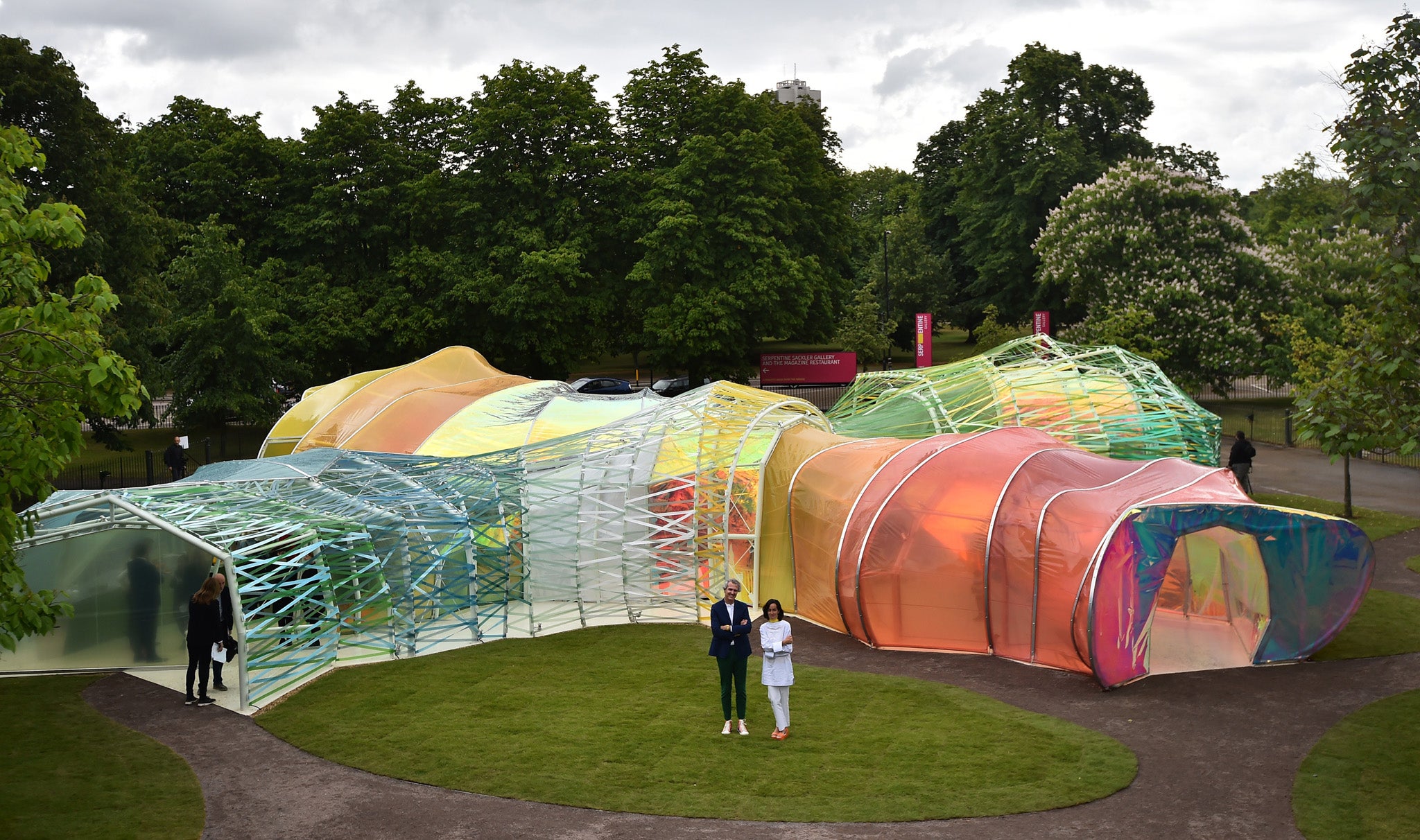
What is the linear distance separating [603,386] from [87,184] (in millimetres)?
19594

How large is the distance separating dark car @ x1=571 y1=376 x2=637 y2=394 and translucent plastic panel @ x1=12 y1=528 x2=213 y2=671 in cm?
2615

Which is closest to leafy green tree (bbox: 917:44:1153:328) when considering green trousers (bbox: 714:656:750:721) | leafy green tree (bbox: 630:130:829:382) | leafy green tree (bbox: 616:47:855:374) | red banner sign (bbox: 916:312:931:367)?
red banner sign (bbox: 916:312:931:367)

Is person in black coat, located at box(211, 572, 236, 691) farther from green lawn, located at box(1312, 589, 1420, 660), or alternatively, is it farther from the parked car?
the parked car

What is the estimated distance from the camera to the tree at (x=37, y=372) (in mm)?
10086

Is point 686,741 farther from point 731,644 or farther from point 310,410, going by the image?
point 310,410

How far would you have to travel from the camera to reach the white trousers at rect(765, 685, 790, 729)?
14047mm

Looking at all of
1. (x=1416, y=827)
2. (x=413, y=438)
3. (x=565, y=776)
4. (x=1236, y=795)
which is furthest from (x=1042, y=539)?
(x=413, y=438)

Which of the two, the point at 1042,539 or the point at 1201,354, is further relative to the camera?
the point at 1201,354

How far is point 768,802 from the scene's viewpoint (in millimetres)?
12320

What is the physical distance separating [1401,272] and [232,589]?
14.8 m

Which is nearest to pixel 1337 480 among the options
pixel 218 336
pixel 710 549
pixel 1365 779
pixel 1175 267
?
pixel 1175 267

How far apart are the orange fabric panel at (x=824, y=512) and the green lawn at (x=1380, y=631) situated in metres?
7.21

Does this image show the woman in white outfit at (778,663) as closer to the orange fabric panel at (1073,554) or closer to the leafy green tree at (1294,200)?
the orange fabric panel at (1073,554)

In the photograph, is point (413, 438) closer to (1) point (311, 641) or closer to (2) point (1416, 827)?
(1) point (311, 641)
